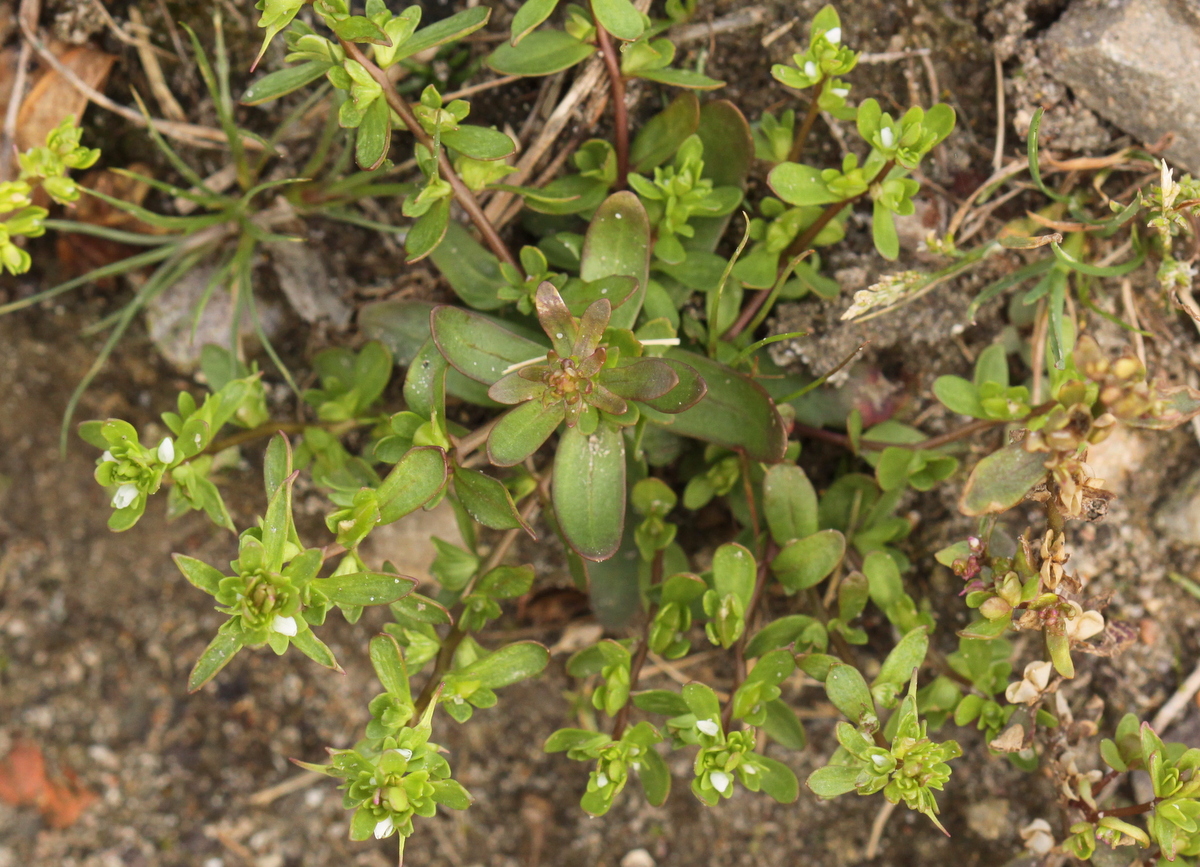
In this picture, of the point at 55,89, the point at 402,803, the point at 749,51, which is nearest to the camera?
the point at 402,803

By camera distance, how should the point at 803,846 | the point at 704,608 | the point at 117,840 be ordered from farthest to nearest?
the point at 117,840
the point at 803,846
the point at 704,608

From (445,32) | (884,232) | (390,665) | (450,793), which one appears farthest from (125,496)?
(884,232)

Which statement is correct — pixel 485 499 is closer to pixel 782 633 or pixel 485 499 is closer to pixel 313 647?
pixel 313 647

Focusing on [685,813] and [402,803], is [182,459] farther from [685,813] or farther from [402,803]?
[685,813]

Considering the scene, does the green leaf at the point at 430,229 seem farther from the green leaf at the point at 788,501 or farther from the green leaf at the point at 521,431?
the green leaf at the point at 788,501

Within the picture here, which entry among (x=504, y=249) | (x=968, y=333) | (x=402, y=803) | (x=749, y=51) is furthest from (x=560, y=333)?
(x=968, y=333)

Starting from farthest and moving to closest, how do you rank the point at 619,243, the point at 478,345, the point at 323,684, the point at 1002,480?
the point at 323,684 → the point at 619,243 → the point at 478,345 → the point at 1002,480

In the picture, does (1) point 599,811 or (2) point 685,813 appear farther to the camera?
(2) point 685,813
